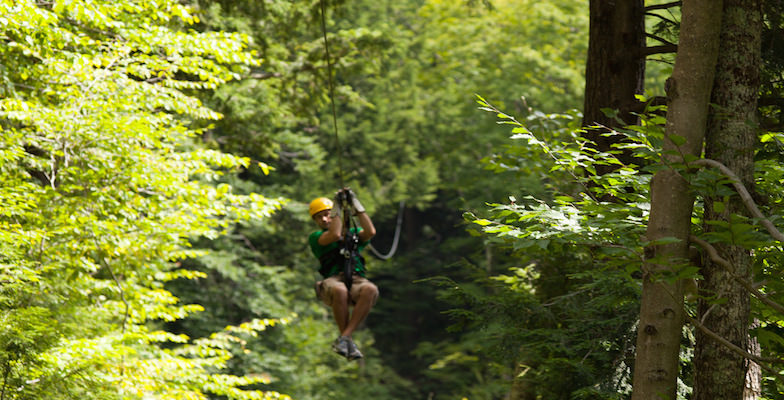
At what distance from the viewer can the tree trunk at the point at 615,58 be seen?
6.49 m

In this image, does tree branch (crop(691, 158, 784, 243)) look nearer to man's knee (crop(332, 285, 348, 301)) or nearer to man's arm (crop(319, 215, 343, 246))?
man's arm (crop(319, 215, 343, 246))

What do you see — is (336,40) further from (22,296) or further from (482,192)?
(482,192)

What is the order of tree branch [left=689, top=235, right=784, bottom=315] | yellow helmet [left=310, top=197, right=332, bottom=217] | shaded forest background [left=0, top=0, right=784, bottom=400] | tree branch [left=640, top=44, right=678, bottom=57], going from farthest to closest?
1. yellow helmet [left=310, top=197, right=332, bottom=217]
2. tree branch [left=640, top=44, right=678, bottom=57]
3. shaded forest background [left=0, top=0, right=784, bottom=400]
4. tree branch [left=689, top=235, right=784, bottom=315]

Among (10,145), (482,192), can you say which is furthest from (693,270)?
(482,192)

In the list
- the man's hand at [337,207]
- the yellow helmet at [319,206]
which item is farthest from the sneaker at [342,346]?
the yellow helmet at [319,206]

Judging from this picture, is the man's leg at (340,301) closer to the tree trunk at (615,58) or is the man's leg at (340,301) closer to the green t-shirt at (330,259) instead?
the green t-shirt at (330,259)

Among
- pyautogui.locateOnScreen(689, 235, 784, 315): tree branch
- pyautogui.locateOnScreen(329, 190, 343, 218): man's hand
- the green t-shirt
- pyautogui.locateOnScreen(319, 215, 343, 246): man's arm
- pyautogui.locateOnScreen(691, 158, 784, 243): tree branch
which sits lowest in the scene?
the green t-shirt

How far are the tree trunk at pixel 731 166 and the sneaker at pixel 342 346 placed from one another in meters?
3.41

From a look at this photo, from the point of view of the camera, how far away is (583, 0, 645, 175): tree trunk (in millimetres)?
6492

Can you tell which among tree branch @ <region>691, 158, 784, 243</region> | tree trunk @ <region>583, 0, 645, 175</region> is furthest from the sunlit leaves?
tree branch @ <region>691, 158, 784, 243</region>

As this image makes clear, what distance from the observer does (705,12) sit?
3.96 metres

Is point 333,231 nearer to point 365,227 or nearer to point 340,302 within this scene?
point 365,227

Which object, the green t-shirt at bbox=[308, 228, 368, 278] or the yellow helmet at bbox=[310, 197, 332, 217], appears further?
the yellow helmet at bbox=[310, 197, 332, 217]

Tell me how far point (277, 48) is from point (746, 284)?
1361cm
